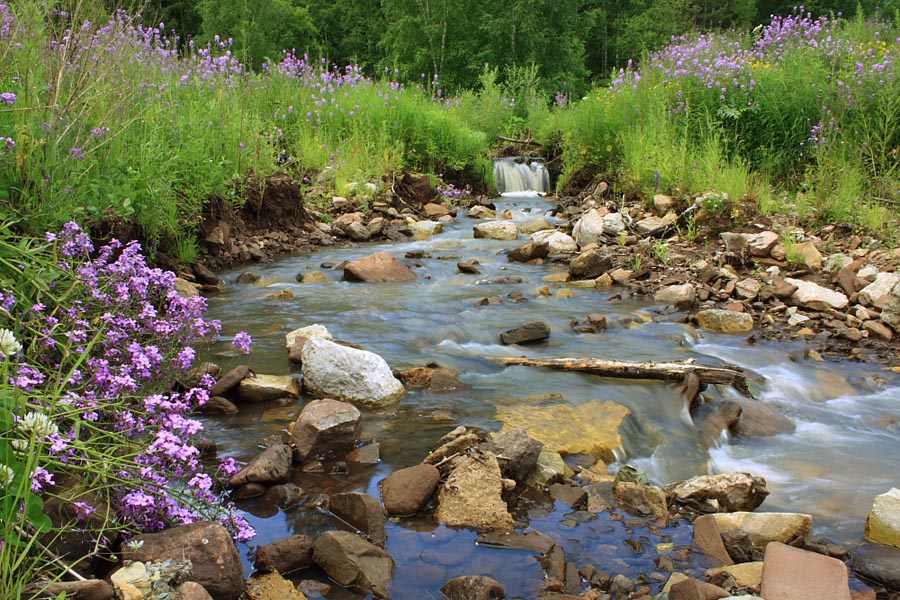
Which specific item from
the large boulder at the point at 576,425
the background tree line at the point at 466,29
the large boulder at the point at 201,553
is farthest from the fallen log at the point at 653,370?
the background tree line at the point at 466,29

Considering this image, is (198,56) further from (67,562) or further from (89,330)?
(67,562)

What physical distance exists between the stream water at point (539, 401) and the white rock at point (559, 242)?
128 centimetres

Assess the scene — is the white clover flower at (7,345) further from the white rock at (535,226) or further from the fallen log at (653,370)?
the white rock at (535,226)

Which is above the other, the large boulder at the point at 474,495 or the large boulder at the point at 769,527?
the large boulder at the point at 474,495

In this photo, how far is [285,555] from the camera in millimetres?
2557

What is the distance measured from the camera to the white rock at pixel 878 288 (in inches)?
238

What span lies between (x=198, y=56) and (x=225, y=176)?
310 cm

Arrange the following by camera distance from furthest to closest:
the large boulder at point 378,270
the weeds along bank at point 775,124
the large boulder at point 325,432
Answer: the weeds along bank at point 775,124 < the large boulder at point 378,270 < the large boulder at point 325,432

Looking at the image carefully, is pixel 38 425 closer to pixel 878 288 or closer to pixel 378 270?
pixel 378 270

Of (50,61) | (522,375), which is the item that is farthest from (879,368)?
(50,61)

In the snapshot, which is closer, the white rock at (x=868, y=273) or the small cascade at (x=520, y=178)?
the white rock at (x=868, y=273)

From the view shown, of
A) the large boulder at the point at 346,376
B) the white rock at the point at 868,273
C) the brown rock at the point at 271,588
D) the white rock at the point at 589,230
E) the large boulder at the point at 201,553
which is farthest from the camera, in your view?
the white rock at the point at 589,230

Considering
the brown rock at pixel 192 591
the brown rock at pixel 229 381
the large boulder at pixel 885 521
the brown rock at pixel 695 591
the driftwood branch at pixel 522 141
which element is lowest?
the large boulder at pixel 885 521

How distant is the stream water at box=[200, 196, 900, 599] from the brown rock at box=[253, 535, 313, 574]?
6 centimetres
